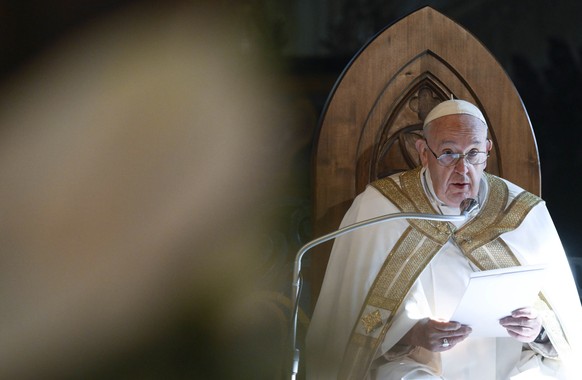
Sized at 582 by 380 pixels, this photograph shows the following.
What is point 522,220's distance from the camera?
4.05m

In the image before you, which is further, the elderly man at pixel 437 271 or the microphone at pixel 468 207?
the elderly man at pixel 437 271

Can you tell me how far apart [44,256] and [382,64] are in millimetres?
1922

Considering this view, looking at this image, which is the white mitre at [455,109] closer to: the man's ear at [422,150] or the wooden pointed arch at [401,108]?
the man's ear at [422,150]

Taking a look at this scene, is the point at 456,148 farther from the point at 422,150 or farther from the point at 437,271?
the point at 437,271

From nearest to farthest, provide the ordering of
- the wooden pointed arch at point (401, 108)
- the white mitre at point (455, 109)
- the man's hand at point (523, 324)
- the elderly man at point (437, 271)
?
the man's hand at point (523, 324)
the elderly man at point (437, 271)
the white mitre at point (455, 109)
the wooden pointed arch at point (401, 108)

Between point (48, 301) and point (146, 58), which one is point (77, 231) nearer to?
point (48, 301)

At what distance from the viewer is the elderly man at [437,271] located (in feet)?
12.5

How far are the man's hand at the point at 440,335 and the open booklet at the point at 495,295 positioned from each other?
0.12 feet

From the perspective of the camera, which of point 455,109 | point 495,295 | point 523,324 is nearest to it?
point 495,295

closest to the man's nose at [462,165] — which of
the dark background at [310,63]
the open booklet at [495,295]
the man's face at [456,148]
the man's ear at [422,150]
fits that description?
the man's face at [456,148]

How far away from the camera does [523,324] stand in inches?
142

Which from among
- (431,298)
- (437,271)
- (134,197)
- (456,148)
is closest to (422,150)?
(456,148)

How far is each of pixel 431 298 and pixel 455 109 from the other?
778 mm

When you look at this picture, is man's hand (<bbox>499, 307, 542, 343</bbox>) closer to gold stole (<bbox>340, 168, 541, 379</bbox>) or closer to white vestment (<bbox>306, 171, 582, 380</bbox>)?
white vestment (<bbox>306, 171, 582, 380</bbox>)
